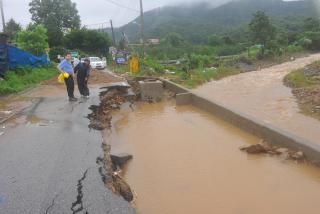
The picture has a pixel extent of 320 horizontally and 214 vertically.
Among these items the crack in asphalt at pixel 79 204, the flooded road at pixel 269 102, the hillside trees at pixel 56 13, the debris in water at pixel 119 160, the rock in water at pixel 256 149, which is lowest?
the flooded road at pixel 269 102

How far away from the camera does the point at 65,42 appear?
5909 cm

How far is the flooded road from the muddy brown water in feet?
6.75

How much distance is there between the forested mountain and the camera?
8556 cm

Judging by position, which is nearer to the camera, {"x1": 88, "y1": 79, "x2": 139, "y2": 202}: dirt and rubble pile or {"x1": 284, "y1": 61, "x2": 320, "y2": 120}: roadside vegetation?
{"x1": 88, "y1": 79, "x2": 139, "y2": 202}: dirt and rubble pile

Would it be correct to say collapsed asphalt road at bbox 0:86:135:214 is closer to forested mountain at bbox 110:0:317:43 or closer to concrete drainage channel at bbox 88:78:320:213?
concrete drainage channel at bbox 88:78:320:213

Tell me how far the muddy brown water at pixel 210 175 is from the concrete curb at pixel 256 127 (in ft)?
0.76

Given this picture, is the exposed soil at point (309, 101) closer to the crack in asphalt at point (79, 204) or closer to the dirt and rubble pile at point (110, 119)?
the dirt and rubble pile at point (110, 119)

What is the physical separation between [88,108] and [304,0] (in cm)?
11051

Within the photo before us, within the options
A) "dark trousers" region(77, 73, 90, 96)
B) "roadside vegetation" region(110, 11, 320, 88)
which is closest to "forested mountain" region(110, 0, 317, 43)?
"roadside vegetation" region(110, 11, 320, 88)

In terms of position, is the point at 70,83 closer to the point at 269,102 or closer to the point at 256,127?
the point at 256,127

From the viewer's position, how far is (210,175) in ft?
26.9

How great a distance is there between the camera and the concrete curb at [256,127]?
27.8 feet

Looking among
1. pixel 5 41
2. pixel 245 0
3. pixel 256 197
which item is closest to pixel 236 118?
pixel 256 197

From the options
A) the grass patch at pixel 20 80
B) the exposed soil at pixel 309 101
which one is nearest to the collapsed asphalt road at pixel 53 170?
the grass patch at pixel 20 80
